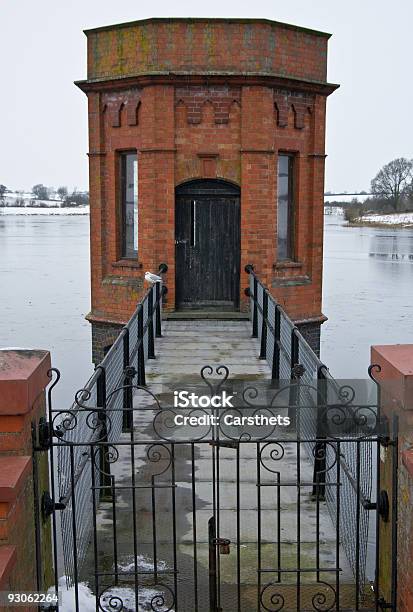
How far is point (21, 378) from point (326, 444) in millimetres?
2343

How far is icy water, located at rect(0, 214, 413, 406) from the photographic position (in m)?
25.7

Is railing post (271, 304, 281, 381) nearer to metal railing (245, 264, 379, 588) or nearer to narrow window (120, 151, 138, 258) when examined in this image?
metal railing (245, 264, 379, 588)

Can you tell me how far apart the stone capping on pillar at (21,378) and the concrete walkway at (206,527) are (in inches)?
26.7

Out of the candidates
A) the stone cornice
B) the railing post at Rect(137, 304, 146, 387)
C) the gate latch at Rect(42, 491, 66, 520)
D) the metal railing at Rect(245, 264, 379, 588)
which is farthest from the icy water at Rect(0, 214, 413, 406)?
the gate latch at Rect(42, 491, 66, 520)

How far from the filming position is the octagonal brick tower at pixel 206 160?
13.8m

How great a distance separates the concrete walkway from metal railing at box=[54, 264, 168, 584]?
182 mm

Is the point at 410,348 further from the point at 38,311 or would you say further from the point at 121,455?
the point at 38,311

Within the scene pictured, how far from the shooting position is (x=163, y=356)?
432 inches

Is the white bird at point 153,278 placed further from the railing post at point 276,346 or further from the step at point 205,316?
the railing post at point 276,346

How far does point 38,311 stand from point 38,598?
3218 cm

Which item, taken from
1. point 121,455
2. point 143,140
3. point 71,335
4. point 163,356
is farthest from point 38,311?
point 121,455

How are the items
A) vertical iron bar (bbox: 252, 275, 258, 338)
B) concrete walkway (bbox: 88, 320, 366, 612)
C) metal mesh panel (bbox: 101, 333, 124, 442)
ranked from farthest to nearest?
1. vertical iron bar (bbox: 252, 275, 258, 338)
2. metal mesh panel (bbox: 101, 333, 124, 442)
3. concrete walkway (bbox: 88, 320, 366, 612)

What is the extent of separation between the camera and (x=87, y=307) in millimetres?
38250

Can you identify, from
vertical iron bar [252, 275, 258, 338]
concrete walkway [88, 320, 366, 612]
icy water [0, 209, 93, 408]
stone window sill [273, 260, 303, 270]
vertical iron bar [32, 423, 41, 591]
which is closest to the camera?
vertical iron bar [32, 423, 41, 591]
